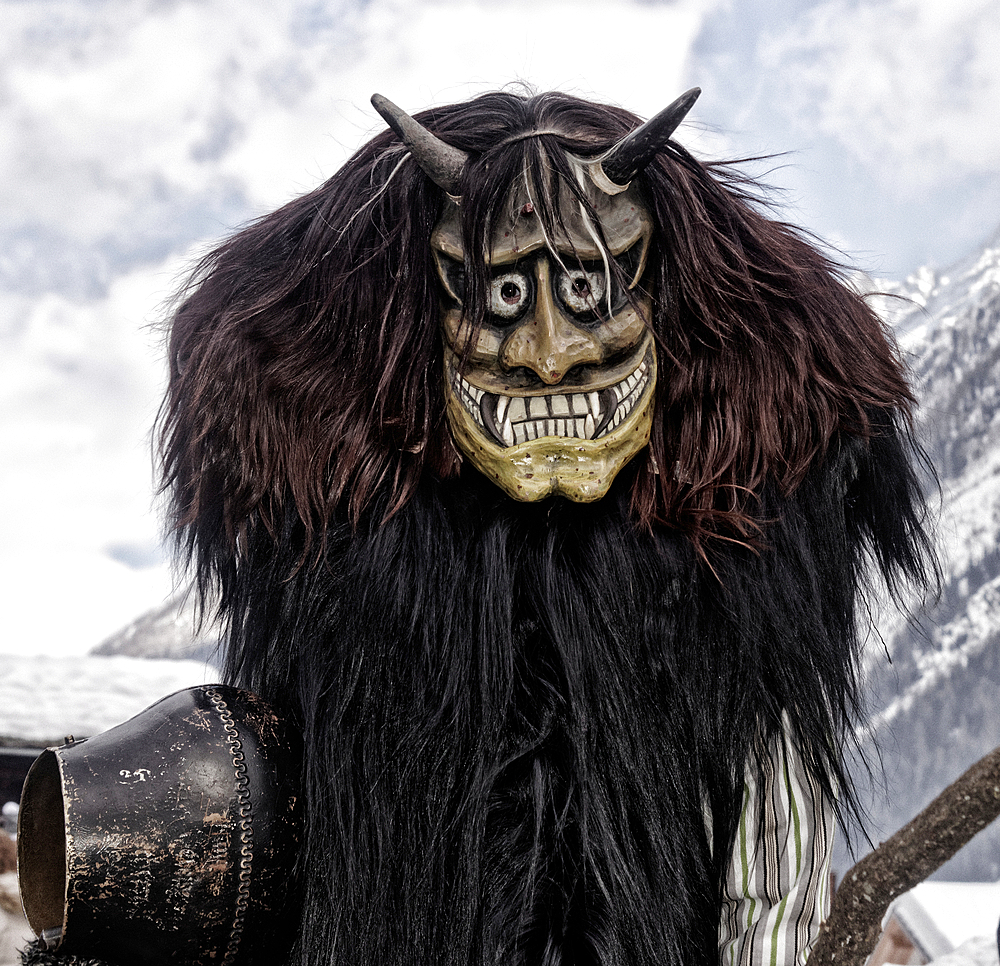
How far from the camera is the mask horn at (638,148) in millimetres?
850

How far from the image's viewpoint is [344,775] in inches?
35.6

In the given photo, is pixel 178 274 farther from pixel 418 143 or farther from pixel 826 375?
pixel 826 375

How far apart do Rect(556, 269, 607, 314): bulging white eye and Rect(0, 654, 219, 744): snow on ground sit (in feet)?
6.13

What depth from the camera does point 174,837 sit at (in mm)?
838

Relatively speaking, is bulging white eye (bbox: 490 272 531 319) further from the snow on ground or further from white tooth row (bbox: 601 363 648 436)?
the snow on ground

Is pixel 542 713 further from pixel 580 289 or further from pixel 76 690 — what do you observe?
pixel 76 690

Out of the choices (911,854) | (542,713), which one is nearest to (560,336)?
(542,713)

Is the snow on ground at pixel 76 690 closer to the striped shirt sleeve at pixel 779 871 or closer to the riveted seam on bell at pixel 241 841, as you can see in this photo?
the riveted seam on bell at pixel 241 841

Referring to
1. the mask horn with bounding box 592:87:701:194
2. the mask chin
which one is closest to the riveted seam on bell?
the mask chin

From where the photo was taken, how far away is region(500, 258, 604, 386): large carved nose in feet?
2.87

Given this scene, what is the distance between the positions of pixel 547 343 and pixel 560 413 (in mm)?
62

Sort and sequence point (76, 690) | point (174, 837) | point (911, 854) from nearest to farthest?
point (911, 854) → point (174, 837) → point (76, 690)

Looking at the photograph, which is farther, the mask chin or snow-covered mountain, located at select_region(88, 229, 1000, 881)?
snow-covered mountain, located at select_region(88, 229, 1000, 881)

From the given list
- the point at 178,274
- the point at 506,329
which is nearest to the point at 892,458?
the point at 506,329
